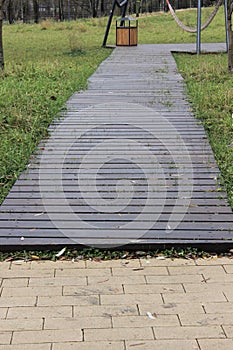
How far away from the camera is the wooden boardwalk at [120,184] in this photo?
3574mm

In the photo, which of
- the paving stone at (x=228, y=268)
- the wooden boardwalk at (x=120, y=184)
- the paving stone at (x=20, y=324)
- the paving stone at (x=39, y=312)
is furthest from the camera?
the wooden boardwalk at (x=120, y=184)

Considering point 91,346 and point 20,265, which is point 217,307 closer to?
point 91,346

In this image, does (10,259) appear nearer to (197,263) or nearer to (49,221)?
(49,221)

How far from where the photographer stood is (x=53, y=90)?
8250 mm

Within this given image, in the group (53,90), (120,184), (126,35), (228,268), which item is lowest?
(228,268)

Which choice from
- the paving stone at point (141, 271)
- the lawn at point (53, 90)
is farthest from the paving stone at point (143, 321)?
the lawn at point (53, 90)

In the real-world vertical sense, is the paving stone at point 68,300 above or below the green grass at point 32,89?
below

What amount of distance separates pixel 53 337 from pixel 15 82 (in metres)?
7.10

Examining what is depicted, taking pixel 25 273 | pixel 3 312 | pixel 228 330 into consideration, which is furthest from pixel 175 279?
pixel 3 312

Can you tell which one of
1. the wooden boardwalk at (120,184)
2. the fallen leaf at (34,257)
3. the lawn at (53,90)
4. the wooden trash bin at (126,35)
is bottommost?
the fallen leaf at (34,257)

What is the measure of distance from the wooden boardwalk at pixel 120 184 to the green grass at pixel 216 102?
10 centimetres

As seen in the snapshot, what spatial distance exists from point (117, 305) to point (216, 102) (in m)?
4.81

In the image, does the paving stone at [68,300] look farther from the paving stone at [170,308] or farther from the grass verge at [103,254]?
the grass verge at [103,254]

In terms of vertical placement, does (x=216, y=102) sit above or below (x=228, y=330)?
above
